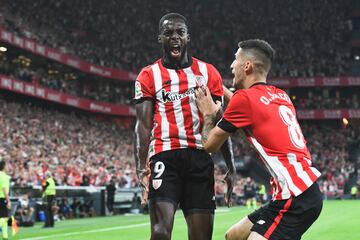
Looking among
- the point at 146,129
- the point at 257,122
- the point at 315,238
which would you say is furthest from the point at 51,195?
the point at 257,122

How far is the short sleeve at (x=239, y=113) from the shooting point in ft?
16.5

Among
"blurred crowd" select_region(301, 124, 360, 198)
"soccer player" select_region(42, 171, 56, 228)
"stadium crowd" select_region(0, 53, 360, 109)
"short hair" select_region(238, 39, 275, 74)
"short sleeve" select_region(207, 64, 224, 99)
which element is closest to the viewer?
"short hair" select_region(238, 39, 275, 74)

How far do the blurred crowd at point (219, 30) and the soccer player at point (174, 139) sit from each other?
48.1m

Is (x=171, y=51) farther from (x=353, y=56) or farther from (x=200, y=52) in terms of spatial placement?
(x=353, y=56)

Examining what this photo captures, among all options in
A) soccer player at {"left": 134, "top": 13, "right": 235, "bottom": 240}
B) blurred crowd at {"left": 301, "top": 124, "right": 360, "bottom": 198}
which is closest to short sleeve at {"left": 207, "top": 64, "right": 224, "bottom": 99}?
soccer player at {"left": 134, "top": 13, "right": 235, "bottom": 240}

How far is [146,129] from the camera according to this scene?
19.9ft

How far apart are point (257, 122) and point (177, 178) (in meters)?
1.23

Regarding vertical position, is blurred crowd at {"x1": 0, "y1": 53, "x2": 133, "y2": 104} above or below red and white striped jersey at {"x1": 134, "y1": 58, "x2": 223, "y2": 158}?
above

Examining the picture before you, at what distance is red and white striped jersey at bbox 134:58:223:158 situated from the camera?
19.6ft

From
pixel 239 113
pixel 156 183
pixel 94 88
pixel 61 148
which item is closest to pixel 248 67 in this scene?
pixel 239 113

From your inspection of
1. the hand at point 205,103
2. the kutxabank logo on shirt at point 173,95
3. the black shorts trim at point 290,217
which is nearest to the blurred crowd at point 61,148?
the kutxabank logo on shirt at point 173,95

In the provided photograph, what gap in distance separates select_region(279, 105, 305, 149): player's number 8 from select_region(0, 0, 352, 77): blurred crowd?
4932cm

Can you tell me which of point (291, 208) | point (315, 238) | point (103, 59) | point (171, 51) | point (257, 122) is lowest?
point (315, 238)

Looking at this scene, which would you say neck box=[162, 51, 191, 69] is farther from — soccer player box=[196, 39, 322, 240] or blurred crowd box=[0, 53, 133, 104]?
blurred crowd box=[0, 53, 133, 104]
